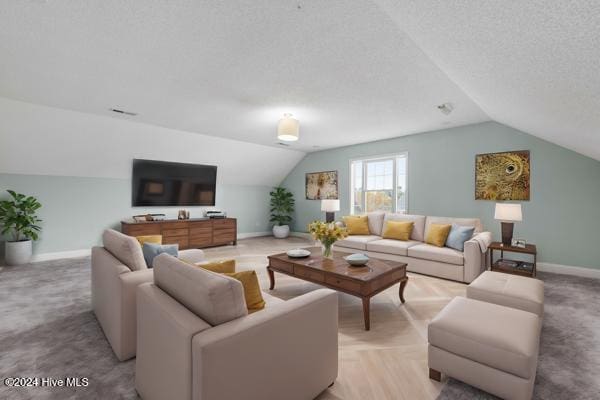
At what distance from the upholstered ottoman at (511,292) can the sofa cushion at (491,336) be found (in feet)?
1.23

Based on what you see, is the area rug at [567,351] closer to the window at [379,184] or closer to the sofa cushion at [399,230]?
the sofa cushion at [399,230]

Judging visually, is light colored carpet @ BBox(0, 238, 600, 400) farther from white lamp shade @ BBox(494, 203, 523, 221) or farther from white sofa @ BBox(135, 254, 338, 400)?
white lamp shade @ BBox(494, 203, 523, 221)

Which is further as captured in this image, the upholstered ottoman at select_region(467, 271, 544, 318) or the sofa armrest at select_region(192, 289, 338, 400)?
the upholstered ottoman at select_region(467, 271, 544, 318)

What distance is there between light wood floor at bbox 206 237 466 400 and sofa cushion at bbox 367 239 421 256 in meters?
0.41

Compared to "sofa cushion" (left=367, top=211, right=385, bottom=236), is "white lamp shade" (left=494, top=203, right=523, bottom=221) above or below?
above

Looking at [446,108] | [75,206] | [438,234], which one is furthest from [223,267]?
[75,206]

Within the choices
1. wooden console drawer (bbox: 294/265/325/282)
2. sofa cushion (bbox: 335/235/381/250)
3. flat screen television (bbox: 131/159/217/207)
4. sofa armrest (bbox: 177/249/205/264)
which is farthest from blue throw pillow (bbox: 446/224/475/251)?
flat screen television (bbox: 131/159/217/207)

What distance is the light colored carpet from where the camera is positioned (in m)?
1.66

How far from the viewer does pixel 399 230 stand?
15.4ft

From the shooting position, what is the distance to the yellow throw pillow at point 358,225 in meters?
5.25

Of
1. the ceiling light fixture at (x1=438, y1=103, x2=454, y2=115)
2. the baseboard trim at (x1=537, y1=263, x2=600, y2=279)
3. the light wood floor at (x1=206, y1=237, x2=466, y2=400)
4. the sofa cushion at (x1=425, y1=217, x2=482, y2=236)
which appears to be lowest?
the light wood floor at (x1=206, y1=237, x2=466, y2=400)

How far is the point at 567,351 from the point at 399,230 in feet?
8.92

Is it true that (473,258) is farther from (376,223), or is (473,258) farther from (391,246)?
(376,223)

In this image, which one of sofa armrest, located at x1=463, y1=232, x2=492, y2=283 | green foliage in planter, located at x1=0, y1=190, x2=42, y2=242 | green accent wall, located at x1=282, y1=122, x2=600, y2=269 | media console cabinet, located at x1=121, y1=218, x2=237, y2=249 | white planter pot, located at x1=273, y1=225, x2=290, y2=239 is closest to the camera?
sofa armrest, located at x1=463, y1=232, x2=492, y2=283
